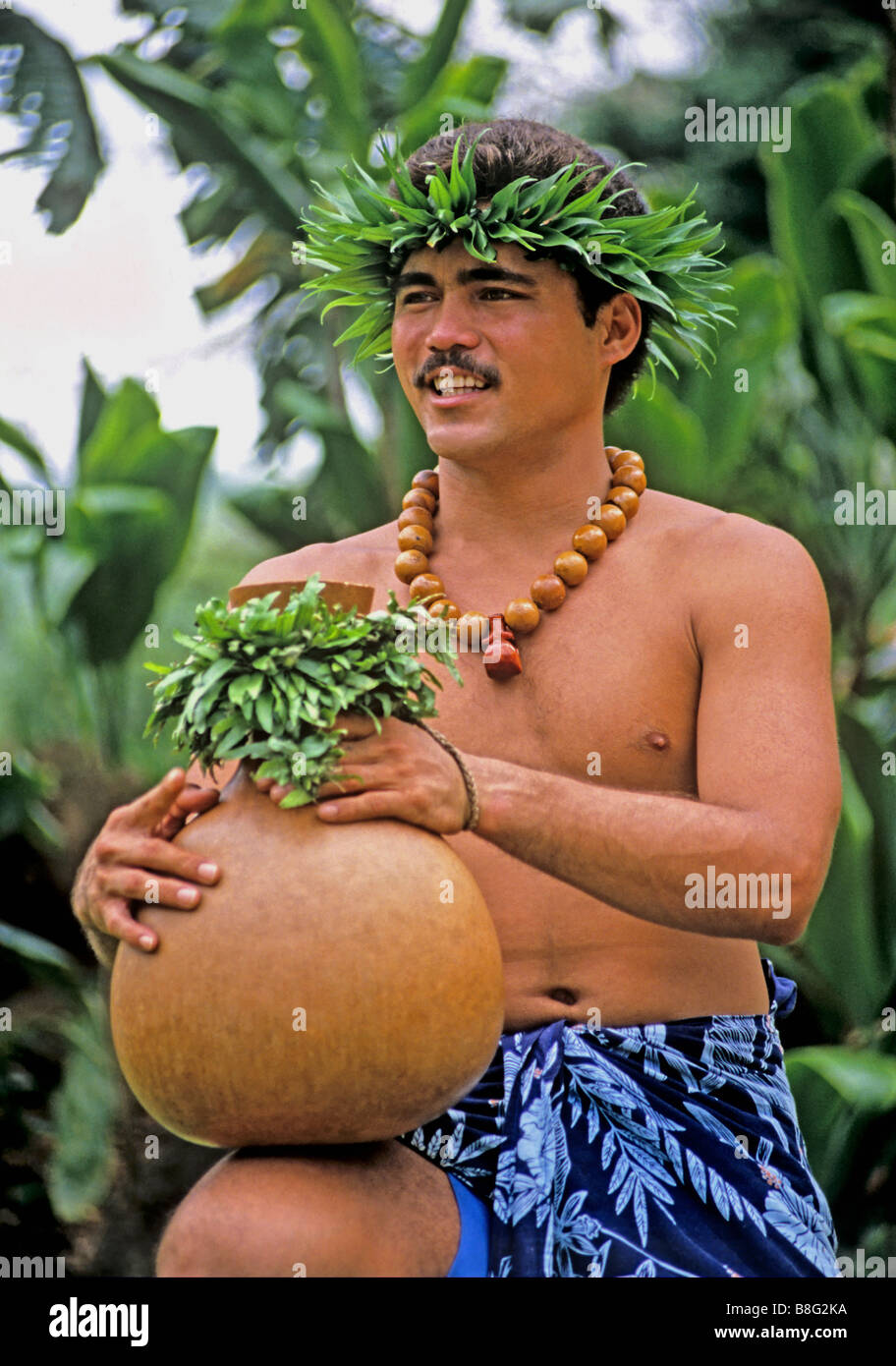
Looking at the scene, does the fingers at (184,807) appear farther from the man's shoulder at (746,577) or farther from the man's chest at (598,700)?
the man's shoulder at (746,577)

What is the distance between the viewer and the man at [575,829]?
6.52 feet

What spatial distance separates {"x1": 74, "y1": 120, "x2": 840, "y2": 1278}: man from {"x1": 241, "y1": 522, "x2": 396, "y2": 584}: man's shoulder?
0.01 m

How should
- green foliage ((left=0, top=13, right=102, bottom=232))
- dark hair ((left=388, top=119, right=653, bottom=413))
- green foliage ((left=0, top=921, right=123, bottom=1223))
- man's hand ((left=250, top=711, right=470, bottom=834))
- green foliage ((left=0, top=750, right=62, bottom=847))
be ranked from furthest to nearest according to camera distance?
green foliage ((left=0, top=13, right=102, bottom=232)) → green foliage ((left=0, top=921, right=123, bottom=1223)) → green foliage ((left=0, top=750, right=62, bottom=847)) → dark hair ((left=388, top=119, right=653, bottom=413)) → man's hand ((left=250, top=711, right=470, bottom=834))

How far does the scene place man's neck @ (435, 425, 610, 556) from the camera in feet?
8.59

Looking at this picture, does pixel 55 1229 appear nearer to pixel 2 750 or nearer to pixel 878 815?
pixel 2 750

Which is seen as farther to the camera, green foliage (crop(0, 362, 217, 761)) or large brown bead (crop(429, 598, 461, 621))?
green foliage (crop(0, 362, 217, 761))

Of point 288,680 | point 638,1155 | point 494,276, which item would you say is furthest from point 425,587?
point 638,1155

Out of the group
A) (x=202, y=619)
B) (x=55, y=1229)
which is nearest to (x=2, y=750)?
(x=55, y=1229)

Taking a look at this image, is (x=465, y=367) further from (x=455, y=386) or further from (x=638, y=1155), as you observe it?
(x=638, y=1155)

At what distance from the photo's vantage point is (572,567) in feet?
8.42

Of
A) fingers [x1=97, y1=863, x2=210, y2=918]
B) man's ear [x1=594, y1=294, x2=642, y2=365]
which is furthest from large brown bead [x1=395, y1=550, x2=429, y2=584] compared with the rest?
fingers [x1=97, y1=863, x2=210, y2=918]

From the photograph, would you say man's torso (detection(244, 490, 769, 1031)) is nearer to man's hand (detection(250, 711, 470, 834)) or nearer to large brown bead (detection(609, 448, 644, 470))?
large brown bead (detection(609, 448, 644, 470))

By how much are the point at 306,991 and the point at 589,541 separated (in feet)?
3.47

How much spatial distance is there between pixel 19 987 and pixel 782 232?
13.1 feet
